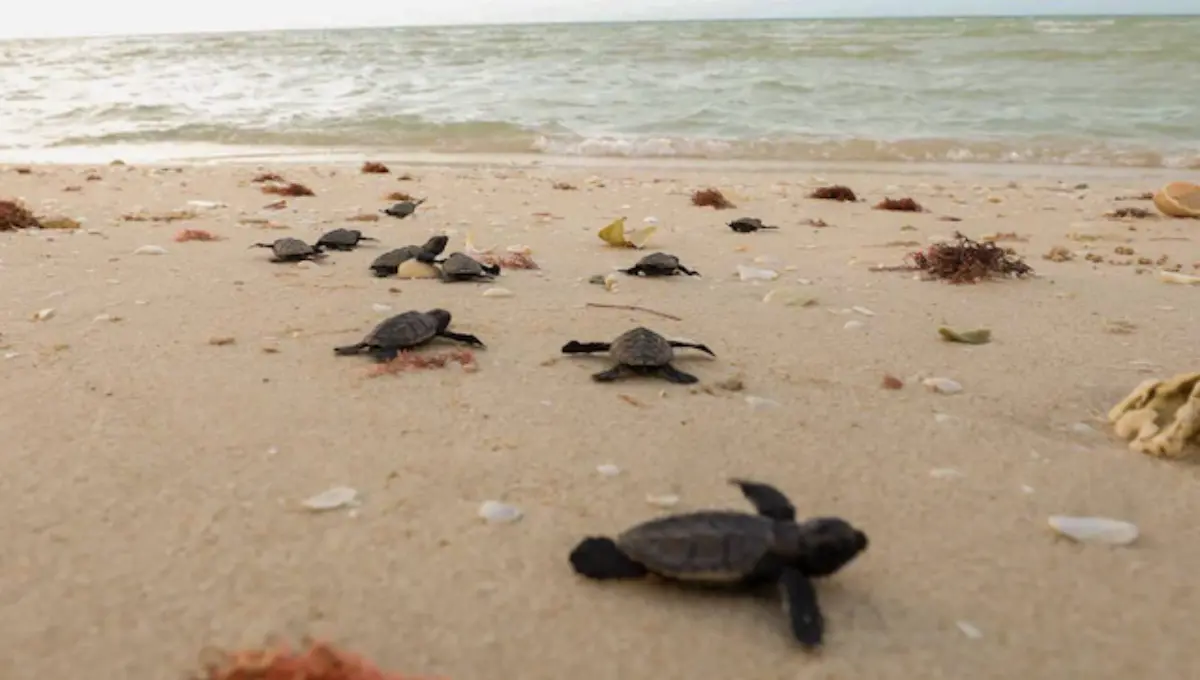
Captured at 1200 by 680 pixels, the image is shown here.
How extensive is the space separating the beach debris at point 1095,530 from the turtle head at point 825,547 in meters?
0.69

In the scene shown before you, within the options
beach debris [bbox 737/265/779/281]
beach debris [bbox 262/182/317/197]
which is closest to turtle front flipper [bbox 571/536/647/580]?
beach debris [bbox 737/265/779/281]

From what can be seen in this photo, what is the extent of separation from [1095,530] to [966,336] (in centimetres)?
188

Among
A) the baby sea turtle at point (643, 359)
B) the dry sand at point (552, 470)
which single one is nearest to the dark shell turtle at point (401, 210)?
the dry sand at point (552, 470)

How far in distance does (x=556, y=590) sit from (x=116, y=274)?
415 cm

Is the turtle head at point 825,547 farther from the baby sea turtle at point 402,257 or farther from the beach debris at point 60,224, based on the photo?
the beach debris at point 60,224

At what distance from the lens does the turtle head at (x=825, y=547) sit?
1.98m

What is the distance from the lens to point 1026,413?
10.8ft

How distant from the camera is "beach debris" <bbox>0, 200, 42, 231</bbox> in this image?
6.45 meters

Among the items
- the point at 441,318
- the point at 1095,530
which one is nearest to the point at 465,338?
the point at 441,318

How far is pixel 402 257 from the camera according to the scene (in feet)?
17.6

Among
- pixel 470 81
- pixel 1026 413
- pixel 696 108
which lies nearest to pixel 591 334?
A: pixel 1026 413

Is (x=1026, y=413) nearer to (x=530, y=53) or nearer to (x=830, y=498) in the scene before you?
(x=830, y=498)

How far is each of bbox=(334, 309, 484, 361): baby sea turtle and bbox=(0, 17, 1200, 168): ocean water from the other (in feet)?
34.7

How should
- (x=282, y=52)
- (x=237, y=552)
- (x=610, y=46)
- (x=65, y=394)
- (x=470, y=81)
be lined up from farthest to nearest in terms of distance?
(x=282, y=52) → (x=610, y=46) → (x=470, y=81) → (x=65, y=394) → (x=237, y=552)
